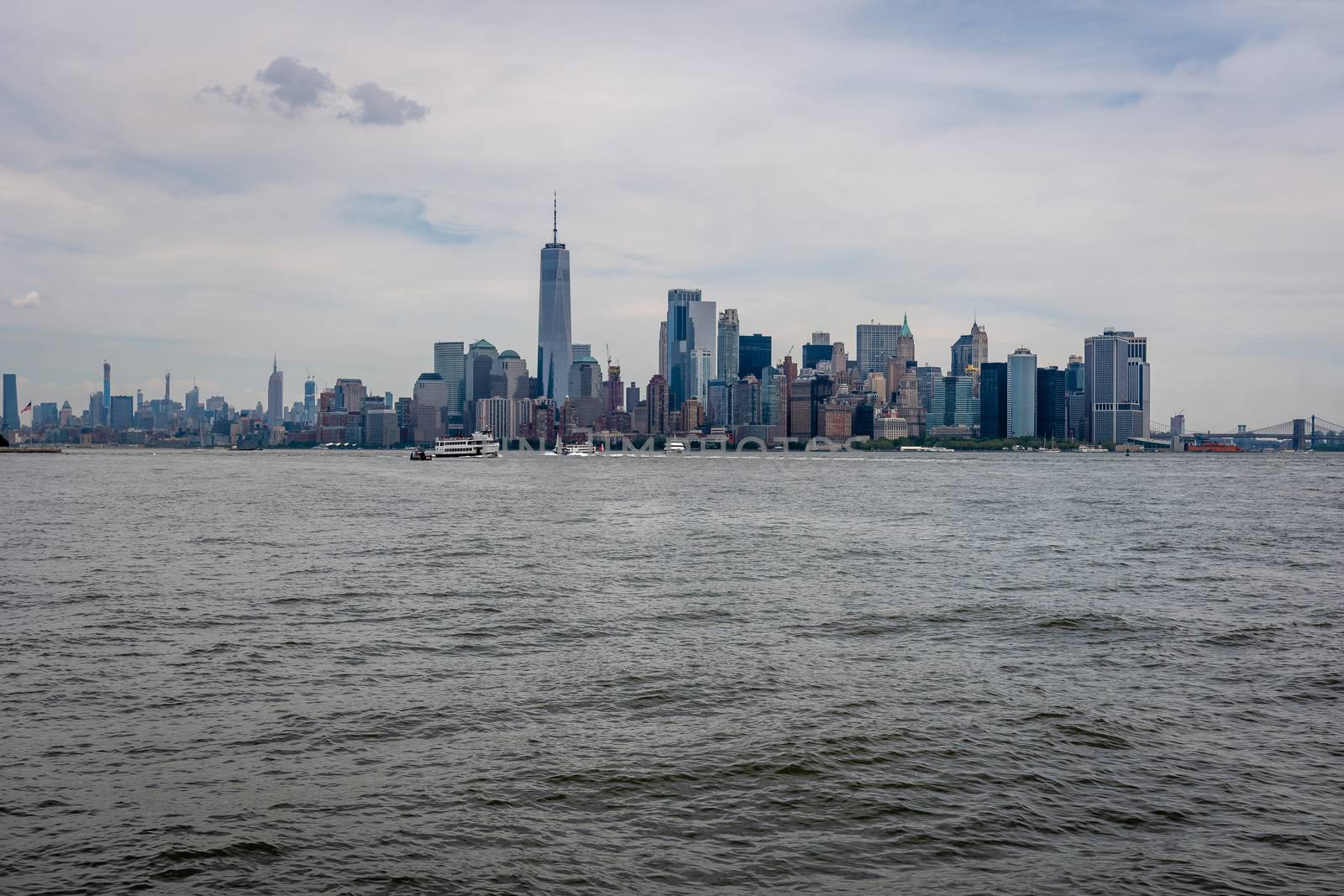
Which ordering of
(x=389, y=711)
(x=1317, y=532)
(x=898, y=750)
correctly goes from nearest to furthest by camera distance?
(x=898, y=750), (x=389, y=711), (x=1317, y=532)

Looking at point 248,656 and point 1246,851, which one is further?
point 248,656

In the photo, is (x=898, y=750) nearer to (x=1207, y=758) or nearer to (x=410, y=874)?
(x=1207, y=758)

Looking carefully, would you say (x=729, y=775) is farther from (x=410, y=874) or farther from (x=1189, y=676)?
(x=1189, y=676)

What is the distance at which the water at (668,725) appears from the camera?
1603 centimetres

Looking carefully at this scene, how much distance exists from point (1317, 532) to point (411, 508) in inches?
2986

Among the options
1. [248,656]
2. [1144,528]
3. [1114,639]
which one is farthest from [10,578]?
[1144,528]

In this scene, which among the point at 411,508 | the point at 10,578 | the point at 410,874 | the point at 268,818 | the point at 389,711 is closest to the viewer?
the point at 410,874

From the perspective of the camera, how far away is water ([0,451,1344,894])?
52.6 ft

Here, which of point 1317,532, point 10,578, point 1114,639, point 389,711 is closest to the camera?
point 389,711

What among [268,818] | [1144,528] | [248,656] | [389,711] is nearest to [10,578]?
[248,656]

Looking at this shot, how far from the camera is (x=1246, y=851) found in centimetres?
1630

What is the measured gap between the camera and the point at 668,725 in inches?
905

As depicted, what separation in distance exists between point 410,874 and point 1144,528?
7304cm

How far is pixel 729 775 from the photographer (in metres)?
19.7
